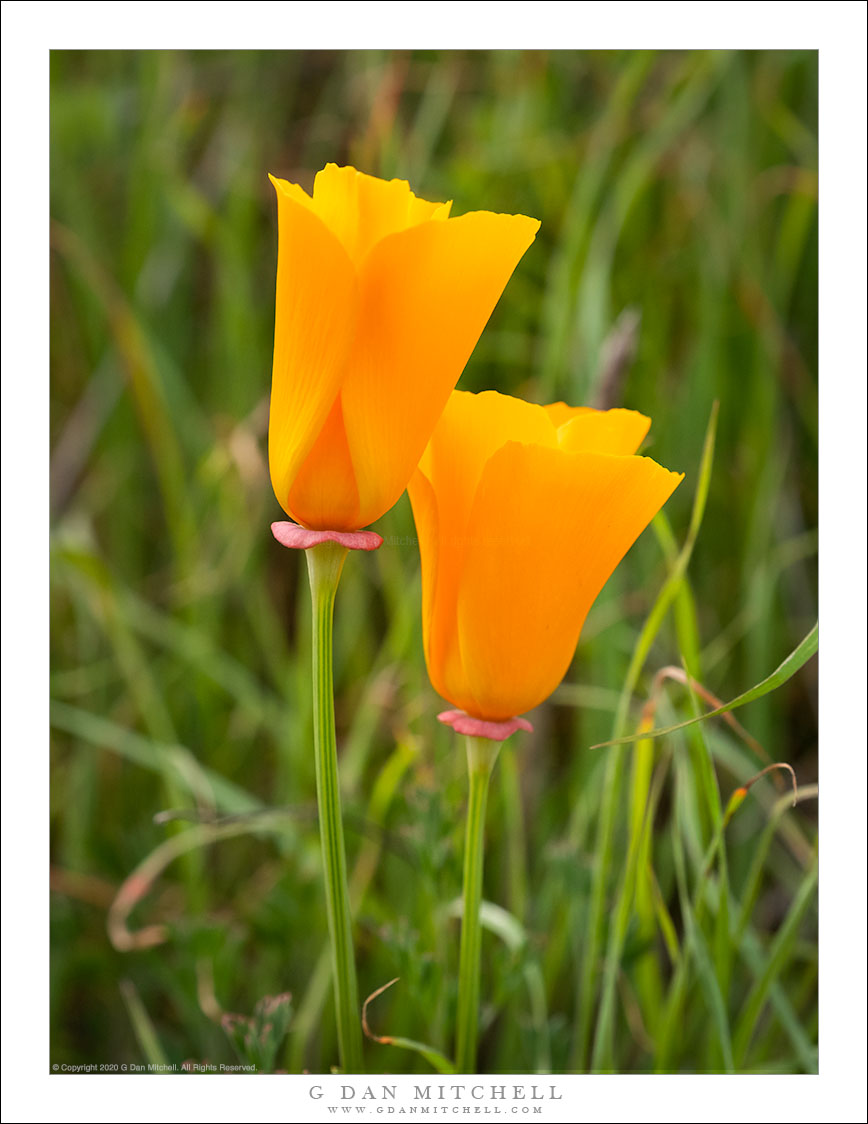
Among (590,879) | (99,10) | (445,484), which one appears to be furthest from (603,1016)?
(99,10)

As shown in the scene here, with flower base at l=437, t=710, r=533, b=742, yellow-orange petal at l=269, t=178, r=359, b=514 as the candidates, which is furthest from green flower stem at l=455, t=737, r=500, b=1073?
yellow-orange petal at l=269, t=178, r=359, b=514

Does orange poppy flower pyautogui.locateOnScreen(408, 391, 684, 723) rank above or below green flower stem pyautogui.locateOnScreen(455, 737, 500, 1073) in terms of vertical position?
above

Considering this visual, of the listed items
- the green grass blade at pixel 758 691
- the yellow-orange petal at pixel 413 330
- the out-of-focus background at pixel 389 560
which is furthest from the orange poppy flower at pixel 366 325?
the out-of-focus background at pixel 389 560

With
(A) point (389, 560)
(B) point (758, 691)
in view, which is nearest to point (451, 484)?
(B) point (758, 691)

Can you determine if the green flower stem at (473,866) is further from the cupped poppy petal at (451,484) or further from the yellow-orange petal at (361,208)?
the yellow-orange petal at (361,208)

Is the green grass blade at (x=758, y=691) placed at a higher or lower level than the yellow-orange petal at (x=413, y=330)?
lower

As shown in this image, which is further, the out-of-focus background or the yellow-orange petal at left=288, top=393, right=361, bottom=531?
the out-of-focus background

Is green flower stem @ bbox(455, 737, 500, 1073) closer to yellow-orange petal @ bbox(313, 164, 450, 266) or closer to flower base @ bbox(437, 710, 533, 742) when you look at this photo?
flower base @ bbox(437, 710, 533, 742)

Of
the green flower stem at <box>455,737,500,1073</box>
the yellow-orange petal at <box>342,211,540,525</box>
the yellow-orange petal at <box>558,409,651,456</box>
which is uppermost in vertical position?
the yellow-orange petal at <box>342,211,540,525</box>
